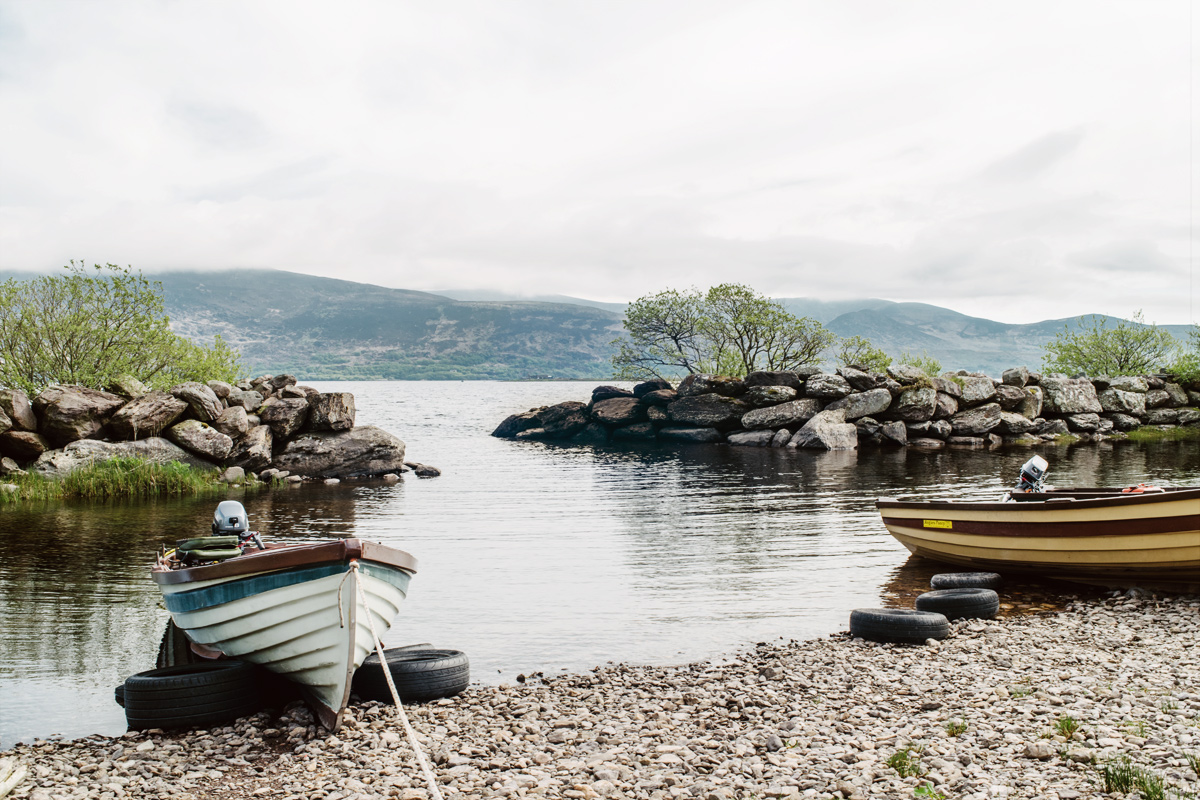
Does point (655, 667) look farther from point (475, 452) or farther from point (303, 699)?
point (475, 452)

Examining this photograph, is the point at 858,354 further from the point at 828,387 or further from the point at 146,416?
the point at 146,416

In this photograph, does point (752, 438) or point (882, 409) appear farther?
point (752, 438)

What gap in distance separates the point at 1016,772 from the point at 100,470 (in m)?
31.8

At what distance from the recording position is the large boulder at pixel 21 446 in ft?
98.1

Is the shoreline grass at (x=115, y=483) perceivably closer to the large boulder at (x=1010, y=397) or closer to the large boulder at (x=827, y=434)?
the large boulder at (x=827, y=434)

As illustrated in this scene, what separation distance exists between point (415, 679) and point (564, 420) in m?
55.2

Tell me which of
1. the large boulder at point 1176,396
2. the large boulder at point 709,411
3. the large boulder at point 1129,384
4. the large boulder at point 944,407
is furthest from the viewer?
the large boulder at point 1176,396

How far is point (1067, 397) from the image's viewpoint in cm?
5841

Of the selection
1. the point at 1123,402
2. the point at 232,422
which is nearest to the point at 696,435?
the point at 1123,402

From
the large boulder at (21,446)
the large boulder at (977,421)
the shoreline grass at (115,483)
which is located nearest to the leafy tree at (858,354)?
the large boulder at (977,421)

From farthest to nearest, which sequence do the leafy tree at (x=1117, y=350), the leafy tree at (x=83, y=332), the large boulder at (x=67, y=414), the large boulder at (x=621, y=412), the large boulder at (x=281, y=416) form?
the leafy tree at (x=1117, y=350) → the large boulder at (x=621, y=412) → the large boulder at (x=281, y=416) → the leafy tree at (x=83, y=332) → the large boulder at (x=67, y=414)

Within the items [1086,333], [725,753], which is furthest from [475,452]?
[1086,333]

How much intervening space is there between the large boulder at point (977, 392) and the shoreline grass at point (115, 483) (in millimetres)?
47987

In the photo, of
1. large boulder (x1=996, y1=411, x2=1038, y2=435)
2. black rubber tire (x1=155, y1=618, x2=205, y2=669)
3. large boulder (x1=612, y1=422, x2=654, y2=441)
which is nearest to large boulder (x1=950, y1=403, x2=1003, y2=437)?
large boulder (x1=996, y1=411, x2=1038, y2=435)
